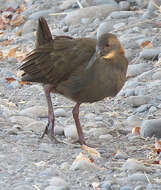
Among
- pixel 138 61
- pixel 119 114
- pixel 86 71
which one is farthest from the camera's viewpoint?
pixel 138 61

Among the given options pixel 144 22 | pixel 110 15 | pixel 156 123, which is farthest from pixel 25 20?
pixel 156 123

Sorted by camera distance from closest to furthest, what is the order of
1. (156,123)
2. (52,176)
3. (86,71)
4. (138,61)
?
1. (52,176)
2. (86,71)
3. (156,123)
4. (138,61)

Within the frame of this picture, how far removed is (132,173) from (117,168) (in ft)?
0.58

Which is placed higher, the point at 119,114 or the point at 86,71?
the point at 86,71

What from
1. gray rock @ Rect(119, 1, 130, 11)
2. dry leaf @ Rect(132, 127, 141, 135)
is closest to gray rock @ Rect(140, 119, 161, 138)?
dry leaf @ Rect(132, 127, 141, 135)

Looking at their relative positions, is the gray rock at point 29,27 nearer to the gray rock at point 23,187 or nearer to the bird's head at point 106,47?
the bird's head at point 106,47

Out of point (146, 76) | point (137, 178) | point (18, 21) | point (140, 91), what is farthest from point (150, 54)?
point (137, 178)

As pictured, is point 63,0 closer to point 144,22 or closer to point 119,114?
point 144,22

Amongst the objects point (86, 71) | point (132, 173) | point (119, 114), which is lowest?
point (119, 114)

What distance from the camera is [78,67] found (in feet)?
17.4

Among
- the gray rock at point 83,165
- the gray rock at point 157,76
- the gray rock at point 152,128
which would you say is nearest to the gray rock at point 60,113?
the gray rock at point 152,128

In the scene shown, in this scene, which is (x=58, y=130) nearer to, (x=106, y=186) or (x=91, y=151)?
(x=91, y=151)

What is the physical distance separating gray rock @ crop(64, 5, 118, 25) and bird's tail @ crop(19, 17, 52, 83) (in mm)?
3995

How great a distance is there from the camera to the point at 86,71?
522cm
